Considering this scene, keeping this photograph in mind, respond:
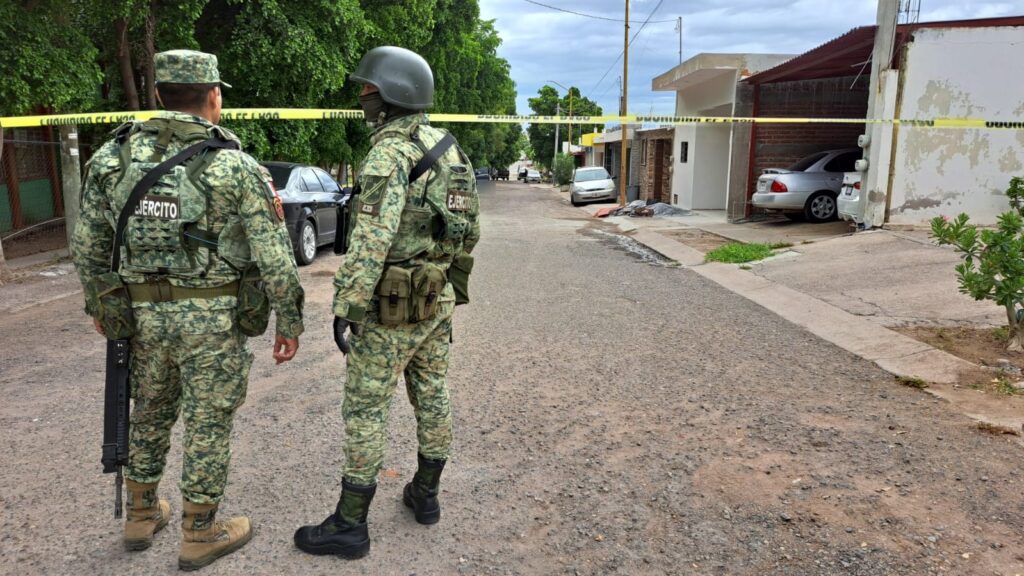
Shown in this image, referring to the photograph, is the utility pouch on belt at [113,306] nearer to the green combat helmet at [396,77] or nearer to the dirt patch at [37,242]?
the green combat helmet at [396,77]

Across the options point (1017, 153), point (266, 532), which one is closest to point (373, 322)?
point (266, 532)

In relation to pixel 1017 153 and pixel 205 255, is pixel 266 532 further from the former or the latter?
pixel 1017 153

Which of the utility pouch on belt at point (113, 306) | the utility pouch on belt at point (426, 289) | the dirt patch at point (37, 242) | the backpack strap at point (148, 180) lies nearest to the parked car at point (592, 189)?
the dirt patch at point (37, 242)

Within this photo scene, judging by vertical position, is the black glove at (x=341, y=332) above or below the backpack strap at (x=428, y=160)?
below

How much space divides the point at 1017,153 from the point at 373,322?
11.7 m

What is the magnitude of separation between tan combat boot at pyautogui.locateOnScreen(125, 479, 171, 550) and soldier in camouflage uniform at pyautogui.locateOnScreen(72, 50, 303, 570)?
19 centimetres

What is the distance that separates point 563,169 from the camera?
1763 inches

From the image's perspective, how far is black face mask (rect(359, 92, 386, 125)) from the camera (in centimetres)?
273

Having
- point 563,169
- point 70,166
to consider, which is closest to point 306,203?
point 70,166

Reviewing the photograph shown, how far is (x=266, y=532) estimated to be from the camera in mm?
2879

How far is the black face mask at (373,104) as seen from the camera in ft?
8.96

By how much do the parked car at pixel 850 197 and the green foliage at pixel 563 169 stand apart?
Result: 3181 cm

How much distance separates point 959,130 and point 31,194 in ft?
50.6

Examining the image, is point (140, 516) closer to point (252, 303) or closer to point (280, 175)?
point (252, 303)
